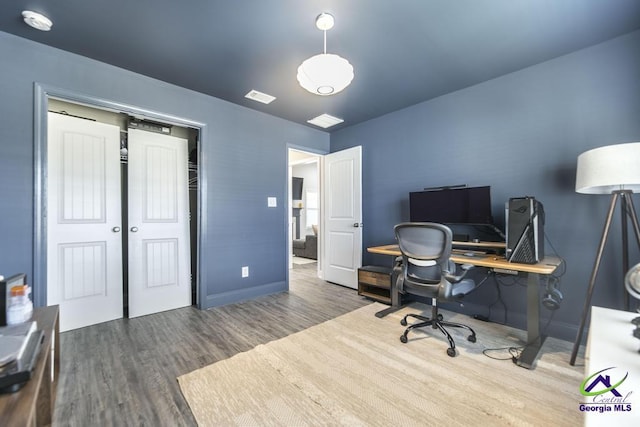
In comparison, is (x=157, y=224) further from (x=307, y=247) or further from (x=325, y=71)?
(x=307, y=247)

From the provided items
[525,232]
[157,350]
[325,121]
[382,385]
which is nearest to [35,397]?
[157,350]

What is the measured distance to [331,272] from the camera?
13.7 feet

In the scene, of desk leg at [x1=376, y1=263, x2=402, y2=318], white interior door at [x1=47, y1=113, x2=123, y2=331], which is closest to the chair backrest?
desk leg at [x1=376, y1=263, x2=402, y2=318]

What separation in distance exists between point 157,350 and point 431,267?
2.33 m

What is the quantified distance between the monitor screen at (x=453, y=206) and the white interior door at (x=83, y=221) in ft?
10.8

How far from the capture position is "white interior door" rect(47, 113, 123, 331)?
2414 mm

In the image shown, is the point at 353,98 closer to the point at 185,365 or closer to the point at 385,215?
the point at 385,215

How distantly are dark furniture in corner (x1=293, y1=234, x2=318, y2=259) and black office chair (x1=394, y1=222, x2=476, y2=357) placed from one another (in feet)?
13.1

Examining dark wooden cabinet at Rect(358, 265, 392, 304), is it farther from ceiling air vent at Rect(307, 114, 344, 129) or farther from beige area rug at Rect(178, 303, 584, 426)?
ceiling air vent at Rect(307, 114, 344, 129)

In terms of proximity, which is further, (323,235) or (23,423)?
(323,235)

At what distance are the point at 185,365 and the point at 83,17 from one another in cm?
257

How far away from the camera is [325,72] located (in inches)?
65.4

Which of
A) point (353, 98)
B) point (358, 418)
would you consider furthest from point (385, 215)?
point (358, 418)

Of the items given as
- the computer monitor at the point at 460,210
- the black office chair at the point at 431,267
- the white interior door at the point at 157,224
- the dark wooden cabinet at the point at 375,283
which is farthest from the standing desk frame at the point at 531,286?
the white interior door at the point at 157,224
